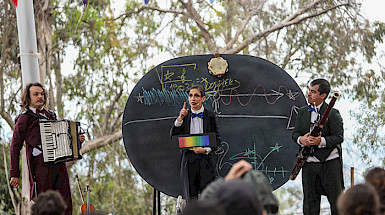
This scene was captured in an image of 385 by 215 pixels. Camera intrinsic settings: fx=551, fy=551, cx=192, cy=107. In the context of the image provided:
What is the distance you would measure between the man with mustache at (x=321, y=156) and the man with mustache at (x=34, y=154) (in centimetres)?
209

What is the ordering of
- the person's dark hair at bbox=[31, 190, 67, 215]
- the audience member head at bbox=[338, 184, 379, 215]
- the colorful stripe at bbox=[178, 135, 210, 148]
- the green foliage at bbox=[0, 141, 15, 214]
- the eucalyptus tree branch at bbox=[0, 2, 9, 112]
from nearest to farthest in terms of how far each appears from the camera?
1. the audience member head at bbox=[338, 184, 379, 215]
2. the person's dark hair at bbox=[31, 190, 67, 215]
3. the colorful stripe at bbox=[178, 135, 210, 148]
4. the eucalyptus tree branch at bbox=[0, 2, 9, 112]
5. the green foliage at bbox=[0, 141, 15, 214]

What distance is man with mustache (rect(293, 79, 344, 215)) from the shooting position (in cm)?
483

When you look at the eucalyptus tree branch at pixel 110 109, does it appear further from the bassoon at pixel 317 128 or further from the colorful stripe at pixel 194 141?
the bassoon at pixel 317 128

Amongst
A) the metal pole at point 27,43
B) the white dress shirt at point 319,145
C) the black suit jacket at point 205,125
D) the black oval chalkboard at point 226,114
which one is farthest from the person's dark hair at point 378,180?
the metal pole at point 27,43

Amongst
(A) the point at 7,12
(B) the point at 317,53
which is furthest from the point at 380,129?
(A) the point at 7,12

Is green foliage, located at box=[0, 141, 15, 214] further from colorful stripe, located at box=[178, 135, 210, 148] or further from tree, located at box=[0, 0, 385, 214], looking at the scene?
colorful stripe, located at box=[178, 135, 210, 148]

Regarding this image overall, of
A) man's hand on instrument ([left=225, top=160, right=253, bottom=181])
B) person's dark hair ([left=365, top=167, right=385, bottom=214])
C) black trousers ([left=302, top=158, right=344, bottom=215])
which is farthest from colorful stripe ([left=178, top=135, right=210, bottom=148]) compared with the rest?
man's hand on instrument ([left=225, top=160, right=253, bottom=181])

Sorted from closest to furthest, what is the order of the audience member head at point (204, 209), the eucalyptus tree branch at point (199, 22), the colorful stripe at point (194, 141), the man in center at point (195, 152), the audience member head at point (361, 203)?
1. the audience member head at point (204, 209)
2. the audience member head at point (361, 203)
3. the colorful stripe at point (194, 141)
4. the man in center at point (195, 152)
5. the eucalyptus tree branch at point (199, 22)

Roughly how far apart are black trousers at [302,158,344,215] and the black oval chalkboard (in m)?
0.88

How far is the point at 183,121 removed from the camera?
5348 millimetres

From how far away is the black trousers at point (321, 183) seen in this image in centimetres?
483

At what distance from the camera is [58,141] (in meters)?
4.90

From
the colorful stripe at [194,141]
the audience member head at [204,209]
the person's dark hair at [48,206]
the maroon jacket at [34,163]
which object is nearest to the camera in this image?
the audience member head at [204,209]

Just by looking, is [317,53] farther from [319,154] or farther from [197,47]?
[319,154]
